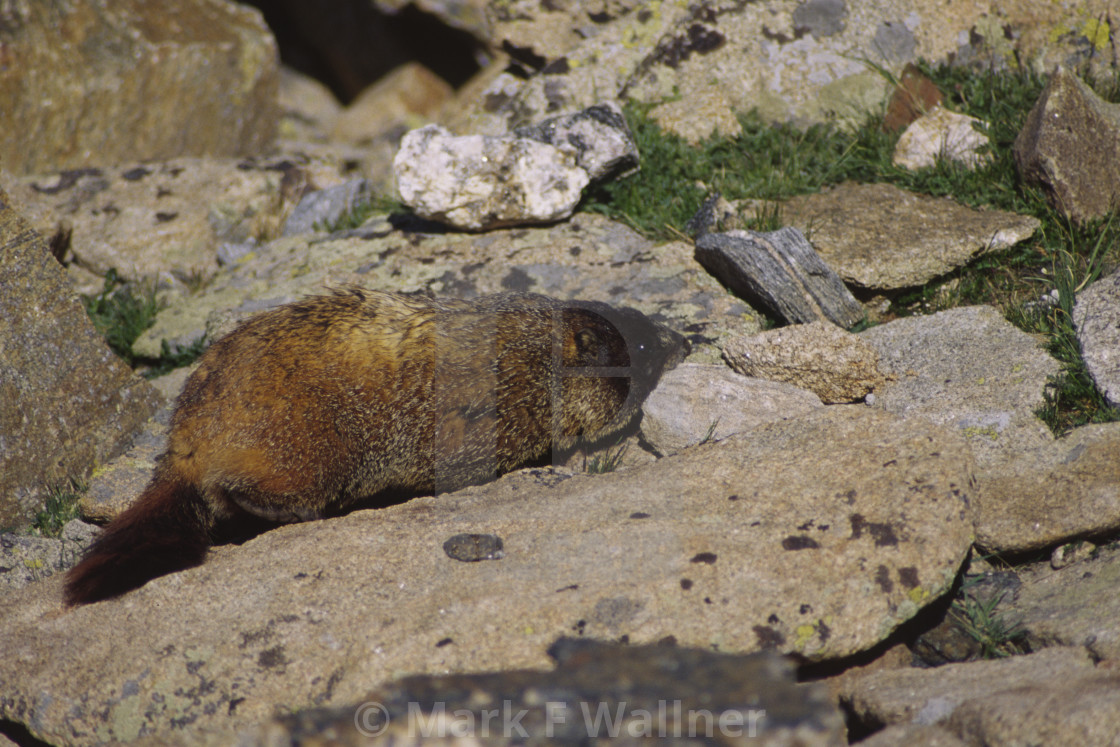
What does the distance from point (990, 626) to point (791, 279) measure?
2.16m

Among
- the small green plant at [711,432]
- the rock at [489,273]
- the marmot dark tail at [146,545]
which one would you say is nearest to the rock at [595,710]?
the marmot dark tail at [146,545]

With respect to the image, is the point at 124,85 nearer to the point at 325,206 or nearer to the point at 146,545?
the point at 325,206

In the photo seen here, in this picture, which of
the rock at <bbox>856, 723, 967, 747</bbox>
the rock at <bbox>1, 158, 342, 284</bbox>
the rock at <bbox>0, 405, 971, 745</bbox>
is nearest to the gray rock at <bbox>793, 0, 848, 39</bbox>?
the rock at <bbox>0, 405, 971, 745</bbox>

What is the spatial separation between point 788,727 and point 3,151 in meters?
7.86

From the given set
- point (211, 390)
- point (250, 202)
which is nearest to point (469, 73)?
point (250, 202)

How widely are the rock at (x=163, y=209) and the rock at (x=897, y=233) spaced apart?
157 inches

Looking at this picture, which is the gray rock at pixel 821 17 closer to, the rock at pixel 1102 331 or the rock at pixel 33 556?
the rock at pixel 1102 331

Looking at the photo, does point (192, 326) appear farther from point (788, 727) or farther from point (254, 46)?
point (788, 727)

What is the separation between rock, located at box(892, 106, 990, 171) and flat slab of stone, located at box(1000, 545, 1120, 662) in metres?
3.02

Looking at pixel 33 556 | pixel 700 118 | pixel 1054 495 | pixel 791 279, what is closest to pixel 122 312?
pixel 33 556

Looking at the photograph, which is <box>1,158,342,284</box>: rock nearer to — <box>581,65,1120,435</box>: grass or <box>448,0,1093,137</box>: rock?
<box>448,0,1093,137</box>: rock

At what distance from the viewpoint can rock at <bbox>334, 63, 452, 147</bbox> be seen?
12375mm

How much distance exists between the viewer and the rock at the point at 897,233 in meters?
4.70

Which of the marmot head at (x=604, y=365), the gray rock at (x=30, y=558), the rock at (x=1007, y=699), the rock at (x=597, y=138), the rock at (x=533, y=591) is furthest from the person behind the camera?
the rock at (x=597, y=138)
